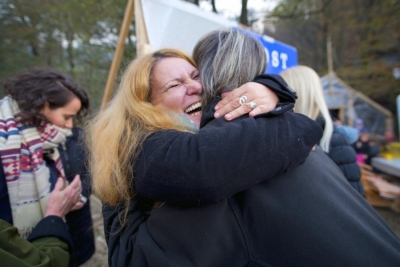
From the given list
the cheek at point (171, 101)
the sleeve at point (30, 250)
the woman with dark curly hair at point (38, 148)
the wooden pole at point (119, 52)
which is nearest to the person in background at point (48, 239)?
the sleeve at point (30, 250)

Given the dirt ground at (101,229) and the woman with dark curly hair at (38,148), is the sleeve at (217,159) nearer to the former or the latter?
the woman with dark curly hair at (38,148)

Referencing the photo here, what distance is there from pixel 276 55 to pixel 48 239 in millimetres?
2614

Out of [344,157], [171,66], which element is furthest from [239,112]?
[344,157]

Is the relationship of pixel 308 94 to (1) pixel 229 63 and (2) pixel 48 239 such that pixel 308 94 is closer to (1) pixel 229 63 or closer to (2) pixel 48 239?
(1) pixel 229 63

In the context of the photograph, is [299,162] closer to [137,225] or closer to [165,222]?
[165,222]

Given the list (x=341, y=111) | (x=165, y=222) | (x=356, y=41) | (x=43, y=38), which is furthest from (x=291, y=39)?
(x=165, y=222)

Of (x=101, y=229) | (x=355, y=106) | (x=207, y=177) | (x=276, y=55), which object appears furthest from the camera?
(x=355, y=106)

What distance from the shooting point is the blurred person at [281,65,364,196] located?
7.22 ft

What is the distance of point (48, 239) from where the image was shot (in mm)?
1344

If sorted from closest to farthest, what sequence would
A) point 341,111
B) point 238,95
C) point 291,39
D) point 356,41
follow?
1. point 238,95
2. point 341,111
3. point 356,41
4. point 291,39

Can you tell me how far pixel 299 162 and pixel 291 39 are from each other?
20.9 metres

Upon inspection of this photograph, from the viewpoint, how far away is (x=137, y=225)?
1063 millimetres

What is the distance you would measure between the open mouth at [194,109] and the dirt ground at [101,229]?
7.52 feet

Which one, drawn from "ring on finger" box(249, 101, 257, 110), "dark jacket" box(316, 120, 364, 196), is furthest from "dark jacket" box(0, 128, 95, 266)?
"dark jacket" box(316, 120, 364, 196)
